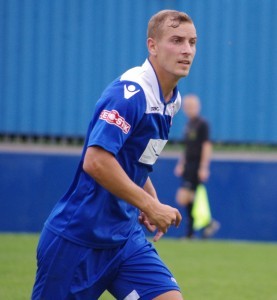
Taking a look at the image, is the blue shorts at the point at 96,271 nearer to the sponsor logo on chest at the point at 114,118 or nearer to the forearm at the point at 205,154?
the sponsor logo on chest at the point at 114,118

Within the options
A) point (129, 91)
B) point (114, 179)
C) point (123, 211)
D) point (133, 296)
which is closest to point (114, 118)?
point (129, 91)

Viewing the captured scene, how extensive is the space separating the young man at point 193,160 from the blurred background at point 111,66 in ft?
2.19

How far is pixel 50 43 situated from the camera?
48.7ft

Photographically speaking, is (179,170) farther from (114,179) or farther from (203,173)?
(114,179)

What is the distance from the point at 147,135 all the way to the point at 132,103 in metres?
0.26

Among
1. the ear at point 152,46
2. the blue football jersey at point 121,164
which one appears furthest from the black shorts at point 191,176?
the ear at point 152,46

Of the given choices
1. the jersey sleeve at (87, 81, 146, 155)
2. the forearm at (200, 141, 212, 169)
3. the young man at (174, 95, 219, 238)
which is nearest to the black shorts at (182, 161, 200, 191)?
the young man at (174, 95, 219, 238)

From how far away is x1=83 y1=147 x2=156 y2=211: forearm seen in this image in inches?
173

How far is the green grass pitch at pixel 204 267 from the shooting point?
328 inches

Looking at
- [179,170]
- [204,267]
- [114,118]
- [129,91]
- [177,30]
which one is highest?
[177,30]

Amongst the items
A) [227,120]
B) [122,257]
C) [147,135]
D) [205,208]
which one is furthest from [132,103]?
[227,120]

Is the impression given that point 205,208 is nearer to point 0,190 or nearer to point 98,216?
point 0,190

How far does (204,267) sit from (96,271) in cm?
546

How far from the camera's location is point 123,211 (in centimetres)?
486
